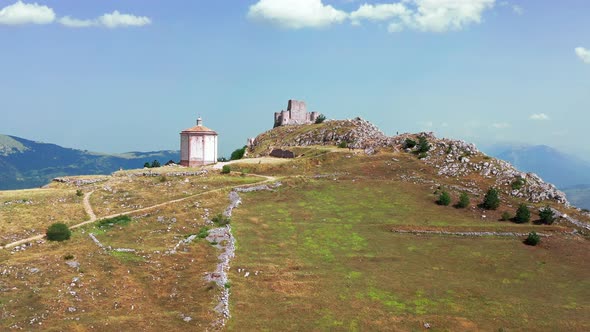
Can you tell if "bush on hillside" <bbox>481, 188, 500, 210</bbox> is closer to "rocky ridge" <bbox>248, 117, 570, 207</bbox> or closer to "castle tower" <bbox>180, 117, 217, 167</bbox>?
"rocky ridge" <bbox>248, 117, 570, 207</bbox>

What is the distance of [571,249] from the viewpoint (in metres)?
57.3

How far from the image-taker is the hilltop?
37.7 metres

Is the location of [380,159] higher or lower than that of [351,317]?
higher

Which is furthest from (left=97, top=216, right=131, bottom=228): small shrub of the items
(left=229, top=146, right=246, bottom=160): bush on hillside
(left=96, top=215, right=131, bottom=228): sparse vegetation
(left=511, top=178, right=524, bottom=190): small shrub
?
(left=229, top=146, right=246, bottom=160): bush on hillside

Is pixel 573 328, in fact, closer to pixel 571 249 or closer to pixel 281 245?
pixel 571 249

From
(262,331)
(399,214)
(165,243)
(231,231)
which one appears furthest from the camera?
(399,214)

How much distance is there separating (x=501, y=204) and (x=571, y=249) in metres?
15.9

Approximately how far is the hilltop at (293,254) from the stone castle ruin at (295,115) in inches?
3212

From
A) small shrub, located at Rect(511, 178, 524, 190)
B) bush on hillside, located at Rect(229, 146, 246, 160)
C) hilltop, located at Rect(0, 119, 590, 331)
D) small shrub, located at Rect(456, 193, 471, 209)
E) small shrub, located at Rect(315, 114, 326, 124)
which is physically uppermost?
small shrub, located at Rect(315, 114, 326, 124)

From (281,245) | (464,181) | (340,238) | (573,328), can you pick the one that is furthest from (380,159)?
(573,328)

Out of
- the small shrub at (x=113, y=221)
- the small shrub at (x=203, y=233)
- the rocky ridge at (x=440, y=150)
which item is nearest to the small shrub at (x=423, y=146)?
the rocky ridge at (x=440, y=150)

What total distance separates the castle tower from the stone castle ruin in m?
65.2

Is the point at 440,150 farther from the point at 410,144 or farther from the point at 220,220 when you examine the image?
the point at 220,220

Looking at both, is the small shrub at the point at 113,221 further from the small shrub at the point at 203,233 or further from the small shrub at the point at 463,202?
the small shrub at the point at 463,202
